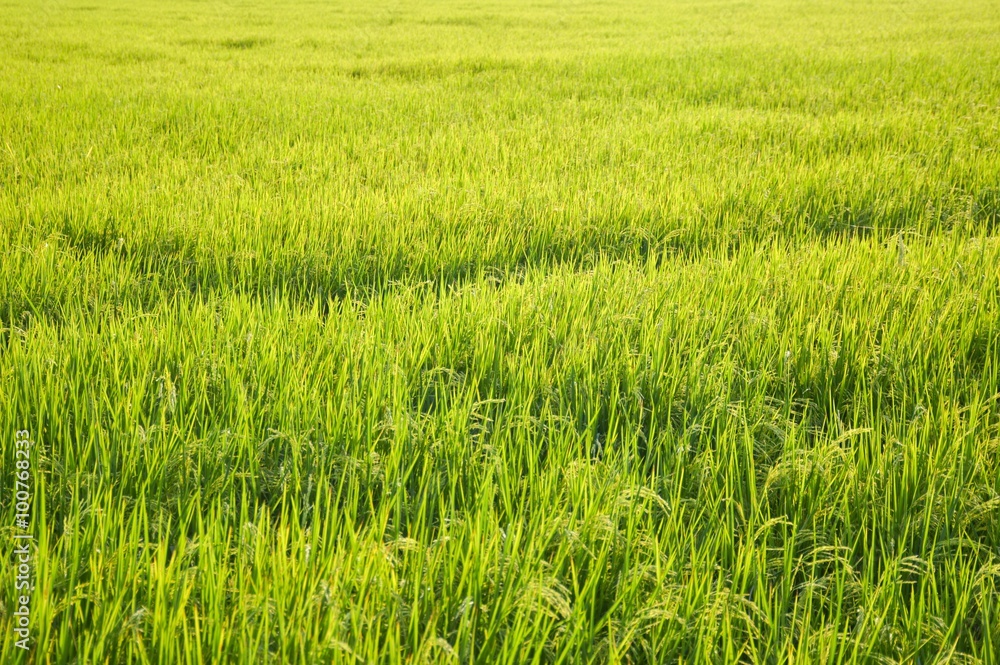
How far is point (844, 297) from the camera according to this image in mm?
2396

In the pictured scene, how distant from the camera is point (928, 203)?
368 cm

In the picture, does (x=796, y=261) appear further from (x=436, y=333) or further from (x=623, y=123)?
(x=623, y=123)

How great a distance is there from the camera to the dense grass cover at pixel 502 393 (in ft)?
3.69

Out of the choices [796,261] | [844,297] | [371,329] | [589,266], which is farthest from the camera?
[589,266]

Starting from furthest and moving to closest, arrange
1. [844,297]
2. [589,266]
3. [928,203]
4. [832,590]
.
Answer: [928,203] → [589,266] → [844,297] → [832,590]

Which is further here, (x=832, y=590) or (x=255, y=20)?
(x=255, y=20)

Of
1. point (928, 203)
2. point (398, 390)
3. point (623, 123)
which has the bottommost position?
point (398, 390)

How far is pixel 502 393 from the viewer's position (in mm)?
1905

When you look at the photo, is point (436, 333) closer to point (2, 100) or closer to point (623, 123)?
point (623, 123)

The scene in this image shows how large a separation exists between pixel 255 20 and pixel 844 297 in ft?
54.9

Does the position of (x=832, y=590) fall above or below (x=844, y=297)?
below

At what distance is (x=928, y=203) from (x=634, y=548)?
10.7 ft

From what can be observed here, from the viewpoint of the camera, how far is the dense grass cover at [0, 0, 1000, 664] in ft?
3.69

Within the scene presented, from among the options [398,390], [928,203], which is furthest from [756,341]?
[928,203]
